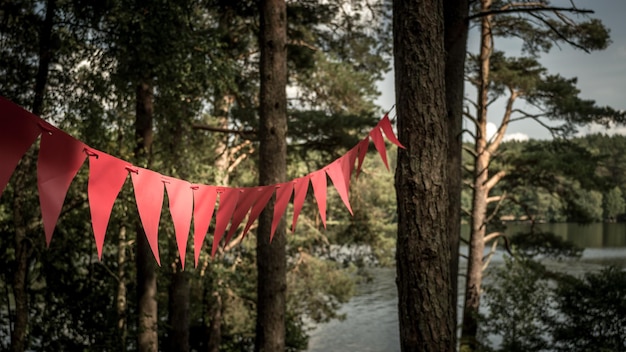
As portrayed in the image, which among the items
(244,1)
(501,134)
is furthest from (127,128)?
(501,134)

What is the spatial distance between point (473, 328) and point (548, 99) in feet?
17.3

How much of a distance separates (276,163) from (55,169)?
3.20m

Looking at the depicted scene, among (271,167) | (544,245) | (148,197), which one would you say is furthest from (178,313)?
(544,245)

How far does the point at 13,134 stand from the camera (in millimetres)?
1422

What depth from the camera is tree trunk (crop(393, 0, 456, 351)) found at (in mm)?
2650

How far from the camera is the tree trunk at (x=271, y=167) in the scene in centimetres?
452

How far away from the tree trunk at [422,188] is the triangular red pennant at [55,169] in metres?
1.62

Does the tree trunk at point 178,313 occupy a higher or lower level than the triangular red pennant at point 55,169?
lower

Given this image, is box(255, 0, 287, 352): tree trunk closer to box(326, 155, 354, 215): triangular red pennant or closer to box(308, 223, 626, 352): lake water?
box(326, 155, 354, 215): triangular red pennant

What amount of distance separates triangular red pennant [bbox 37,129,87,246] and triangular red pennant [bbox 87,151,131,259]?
0.18 ft

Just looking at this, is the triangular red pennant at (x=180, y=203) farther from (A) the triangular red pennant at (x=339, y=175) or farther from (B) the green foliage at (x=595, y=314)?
(B) the green foliage at (x=595, y=314)

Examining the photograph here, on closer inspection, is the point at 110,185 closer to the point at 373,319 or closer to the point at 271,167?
the point at 271,167

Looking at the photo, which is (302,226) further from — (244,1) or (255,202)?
(255,202)

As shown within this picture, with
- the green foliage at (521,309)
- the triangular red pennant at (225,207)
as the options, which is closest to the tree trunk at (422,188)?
the triangular red pennant at (225,207)
